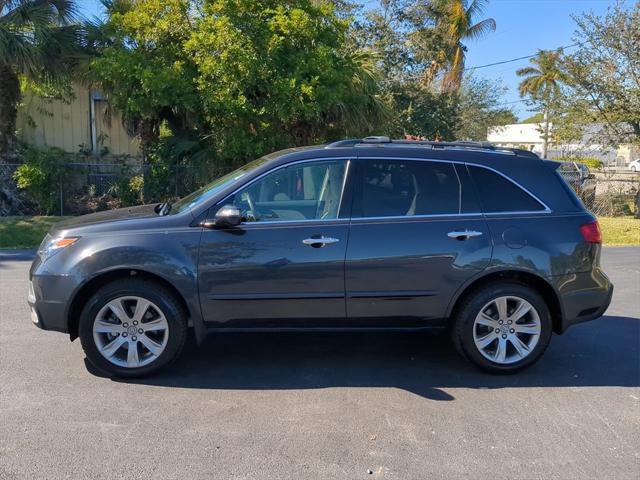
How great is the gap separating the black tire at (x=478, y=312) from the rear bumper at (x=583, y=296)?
16cm

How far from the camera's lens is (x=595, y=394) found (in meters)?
4.39

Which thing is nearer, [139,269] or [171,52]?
[139,269]

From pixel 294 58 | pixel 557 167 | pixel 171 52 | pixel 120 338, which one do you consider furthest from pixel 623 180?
pixel 120 338

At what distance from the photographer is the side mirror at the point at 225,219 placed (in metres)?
4.32

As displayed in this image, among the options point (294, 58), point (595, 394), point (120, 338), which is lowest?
point (595, 394)

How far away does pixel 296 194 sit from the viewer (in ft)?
15.6

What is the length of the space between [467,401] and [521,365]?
756mm

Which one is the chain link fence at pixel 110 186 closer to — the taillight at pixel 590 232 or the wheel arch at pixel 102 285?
the wheel arch at pixel 102 285

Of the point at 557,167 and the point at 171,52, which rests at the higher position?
the point at 171,52

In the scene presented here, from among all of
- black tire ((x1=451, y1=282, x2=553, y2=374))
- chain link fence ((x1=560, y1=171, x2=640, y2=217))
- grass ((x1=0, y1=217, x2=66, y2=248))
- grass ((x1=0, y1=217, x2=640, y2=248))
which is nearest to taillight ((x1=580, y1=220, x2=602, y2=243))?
black tire ((x1=451, y1=282, x2=553, y2=374))

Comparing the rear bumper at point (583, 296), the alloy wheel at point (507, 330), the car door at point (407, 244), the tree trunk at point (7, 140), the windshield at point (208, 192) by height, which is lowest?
the alloy wheel at point (507, 330)

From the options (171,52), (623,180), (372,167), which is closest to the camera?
(372,167)

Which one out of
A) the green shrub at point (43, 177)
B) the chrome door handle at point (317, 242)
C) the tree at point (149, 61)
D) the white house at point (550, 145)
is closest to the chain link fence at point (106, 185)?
the green shrub at point (43, 177)

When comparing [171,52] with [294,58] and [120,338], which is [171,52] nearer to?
[294,58]
